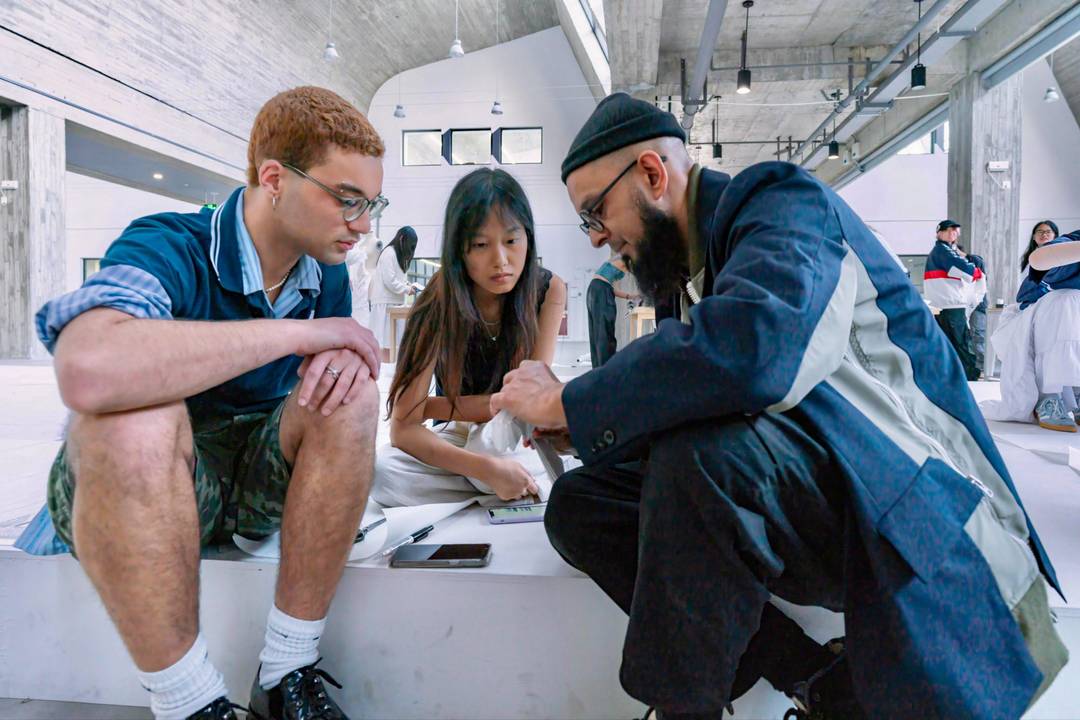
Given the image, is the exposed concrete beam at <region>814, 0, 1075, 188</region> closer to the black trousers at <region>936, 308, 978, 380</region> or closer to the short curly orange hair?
the black trousers at <region>936, 308, 978, 380</region>

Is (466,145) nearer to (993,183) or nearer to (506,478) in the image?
(993,183)

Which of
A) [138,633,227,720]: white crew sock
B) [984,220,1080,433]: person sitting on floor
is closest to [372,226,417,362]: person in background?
[984,220,1080,433]: person sitting on floor

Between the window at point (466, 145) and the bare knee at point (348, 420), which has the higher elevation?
the window at point (466, 145)

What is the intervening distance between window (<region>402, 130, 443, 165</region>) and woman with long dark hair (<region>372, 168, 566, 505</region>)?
12.1 metres

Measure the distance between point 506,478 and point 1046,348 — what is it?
3.27 metres

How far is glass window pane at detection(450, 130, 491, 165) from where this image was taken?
12.9m

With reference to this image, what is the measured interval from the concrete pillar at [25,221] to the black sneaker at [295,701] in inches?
349

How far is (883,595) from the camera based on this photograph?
2.19ft

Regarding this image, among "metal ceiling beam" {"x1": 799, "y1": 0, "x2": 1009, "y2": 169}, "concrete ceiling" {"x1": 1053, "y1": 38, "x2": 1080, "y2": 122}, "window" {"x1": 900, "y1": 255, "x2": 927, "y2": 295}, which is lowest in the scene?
"window" {"x1": 900, "y1": 255, "x2": 927, "y2": 295}

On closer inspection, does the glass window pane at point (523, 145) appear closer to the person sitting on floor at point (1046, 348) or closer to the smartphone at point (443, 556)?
the person sitting on floor at point (1046, 348)

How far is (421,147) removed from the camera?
1320cm

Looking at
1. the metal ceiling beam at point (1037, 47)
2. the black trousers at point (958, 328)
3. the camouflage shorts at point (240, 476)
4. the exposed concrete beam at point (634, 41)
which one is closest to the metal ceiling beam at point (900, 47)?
the metal ceiling beam at point (1037, 47)

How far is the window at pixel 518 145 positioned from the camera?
12844 mm

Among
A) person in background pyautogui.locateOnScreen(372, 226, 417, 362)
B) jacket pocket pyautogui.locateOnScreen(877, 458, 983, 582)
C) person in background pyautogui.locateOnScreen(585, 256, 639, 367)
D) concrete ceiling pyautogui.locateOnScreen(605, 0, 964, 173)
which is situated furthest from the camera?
concrete ceiling pyautogui.locateOnScreen(605, 0, 964, 173)
